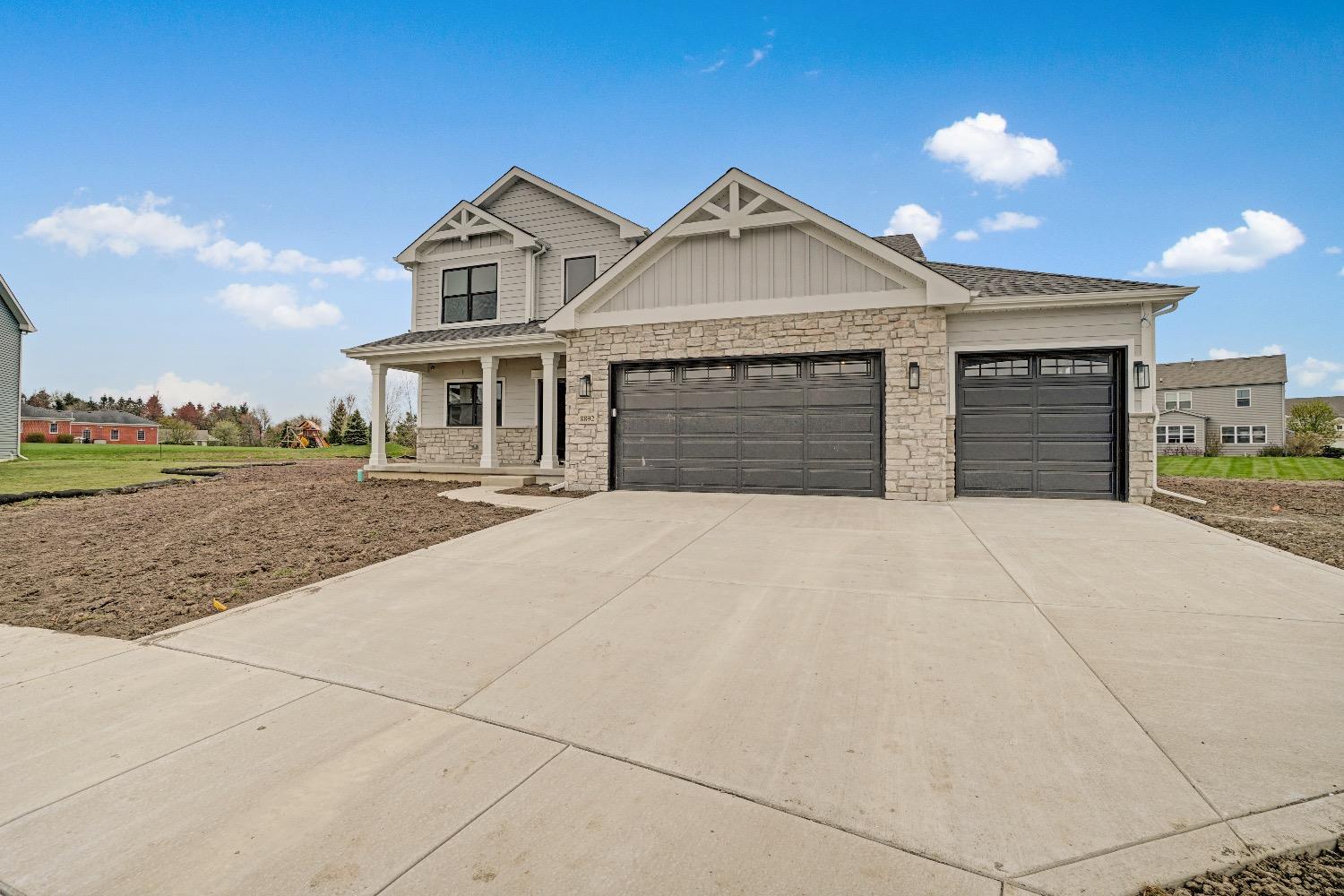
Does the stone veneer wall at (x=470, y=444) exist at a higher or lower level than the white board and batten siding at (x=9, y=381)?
lower

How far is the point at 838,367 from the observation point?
A: 9578 millimetres

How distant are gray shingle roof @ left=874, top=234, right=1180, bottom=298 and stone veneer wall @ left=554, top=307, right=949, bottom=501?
121 centimetres

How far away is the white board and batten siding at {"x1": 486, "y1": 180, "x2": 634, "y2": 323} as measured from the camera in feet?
46.5

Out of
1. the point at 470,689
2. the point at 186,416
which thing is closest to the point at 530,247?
the point at 470,689

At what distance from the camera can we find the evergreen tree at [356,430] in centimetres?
3478

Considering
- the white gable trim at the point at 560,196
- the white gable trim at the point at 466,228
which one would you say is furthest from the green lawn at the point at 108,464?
the white gable trim at the point at 560,196

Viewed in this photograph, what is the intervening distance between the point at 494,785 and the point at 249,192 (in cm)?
1817

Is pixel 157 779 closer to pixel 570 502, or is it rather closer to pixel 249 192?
pixel 570 502

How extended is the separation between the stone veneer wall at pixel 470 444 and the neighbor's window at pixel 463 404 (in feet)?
0.64

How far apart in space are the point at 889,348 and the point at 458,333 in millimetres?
10542

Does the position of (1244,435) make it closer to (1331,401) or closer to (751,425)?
(1331,401)

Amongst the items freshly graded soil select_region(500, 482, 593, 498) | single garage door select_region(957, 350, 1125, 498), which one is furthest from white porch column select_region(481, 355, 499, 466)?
single garage door select_region(957, 350, 1125, 498)

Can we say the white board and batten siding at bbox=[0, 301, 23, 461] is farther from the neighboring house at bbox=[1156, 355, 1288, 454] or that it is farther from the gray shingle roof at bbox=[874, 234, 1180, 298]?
the neighboring house at bbox=[1156, 355, 1288, 454]

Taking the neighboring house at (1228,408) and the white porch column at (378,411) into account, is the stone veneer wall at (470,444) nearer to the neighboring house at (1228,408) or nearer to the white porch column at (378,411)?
the white porch column at (378,411)
